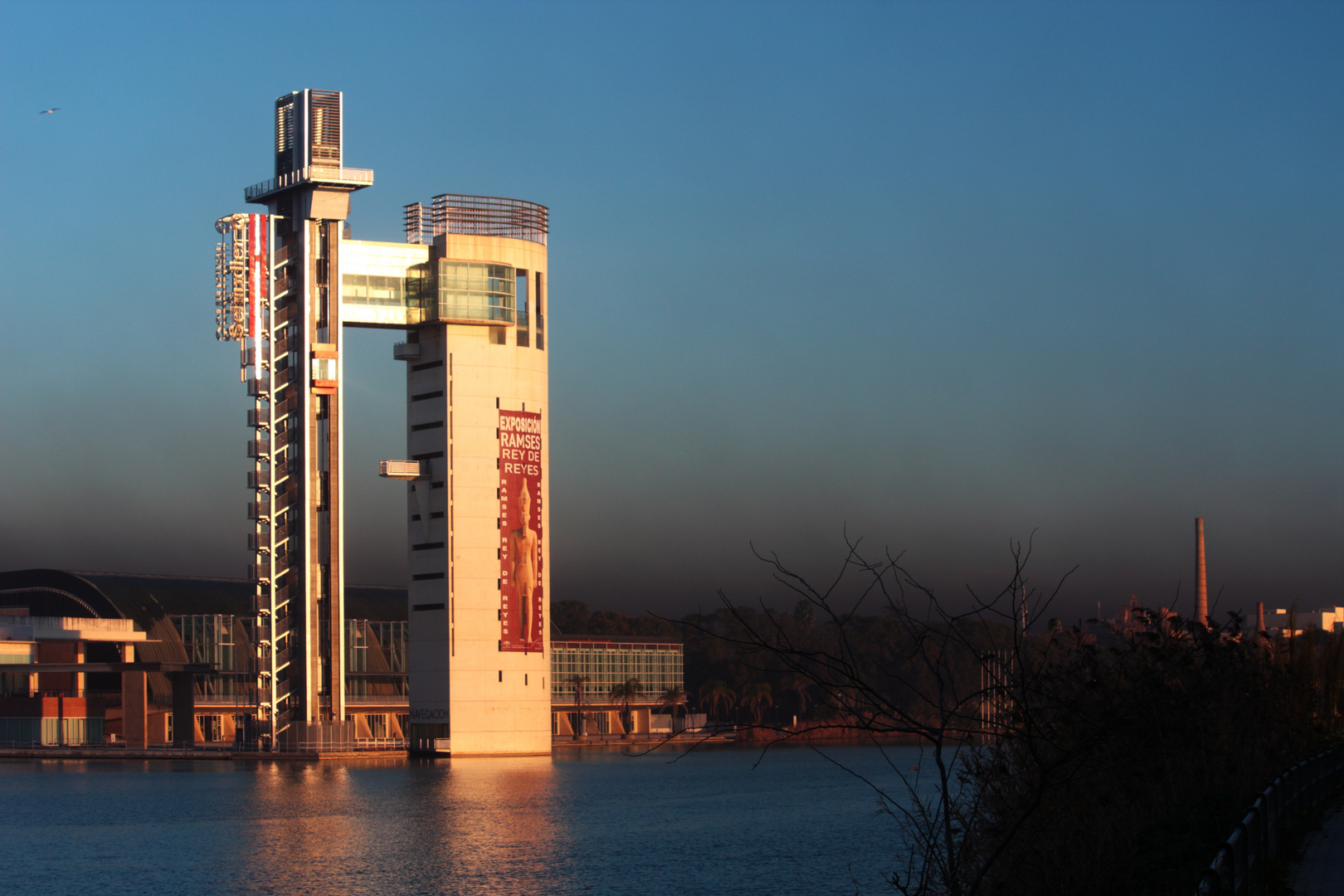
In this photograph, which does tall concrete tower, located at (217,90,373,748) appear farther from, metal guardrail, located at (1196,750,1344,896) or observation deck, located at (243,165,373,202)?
metal guardrail, located at (1196,750,1344,896)

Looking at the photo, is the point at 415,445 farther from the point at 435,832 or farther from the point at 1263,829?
the point at 1263,829

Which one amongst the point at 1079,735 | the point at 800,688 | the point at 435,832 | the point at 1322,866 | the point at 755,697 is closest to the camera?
the point at 1079,735

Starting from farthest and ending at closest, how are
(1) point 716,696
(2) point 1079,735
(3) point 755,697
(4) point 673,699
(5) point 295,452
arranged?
(3) point 755,697 → (1) point 716,696 → (4) point 673,699 → (5) point 295,452 → (2) point 1079,735

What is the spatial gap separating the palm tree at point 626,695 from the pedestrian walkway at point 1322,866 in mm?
127527

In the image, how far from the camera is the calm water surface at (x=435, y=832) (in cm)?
4275

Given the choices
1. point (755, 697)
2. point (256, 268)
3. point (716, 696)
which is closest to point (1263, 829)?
point (256, 268)

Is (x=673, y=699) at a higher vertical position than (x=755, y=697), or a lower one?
higher

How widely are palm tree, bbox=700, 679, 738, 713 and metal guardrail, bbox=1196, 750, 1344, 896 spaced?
141 m

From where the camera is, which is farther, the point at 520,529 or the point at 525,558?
the point at 520,529

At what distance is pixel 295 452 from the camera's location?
326 ft

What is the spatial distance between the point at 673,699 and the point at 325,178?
243 feet

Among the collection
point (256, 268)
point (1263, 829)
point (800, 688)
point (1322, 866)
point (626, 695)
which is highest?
point (256, 268)

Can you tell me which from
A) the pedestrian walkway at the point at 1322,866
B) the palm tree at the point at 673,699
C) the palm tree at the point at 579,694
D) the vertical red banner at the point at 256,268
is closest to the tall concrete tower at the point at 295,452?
the vertical red banner at the point at 256,268

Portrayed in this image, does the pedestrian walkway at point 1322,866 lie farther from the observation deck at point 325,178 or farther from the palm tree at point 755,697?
the palm tree at point 755,697
